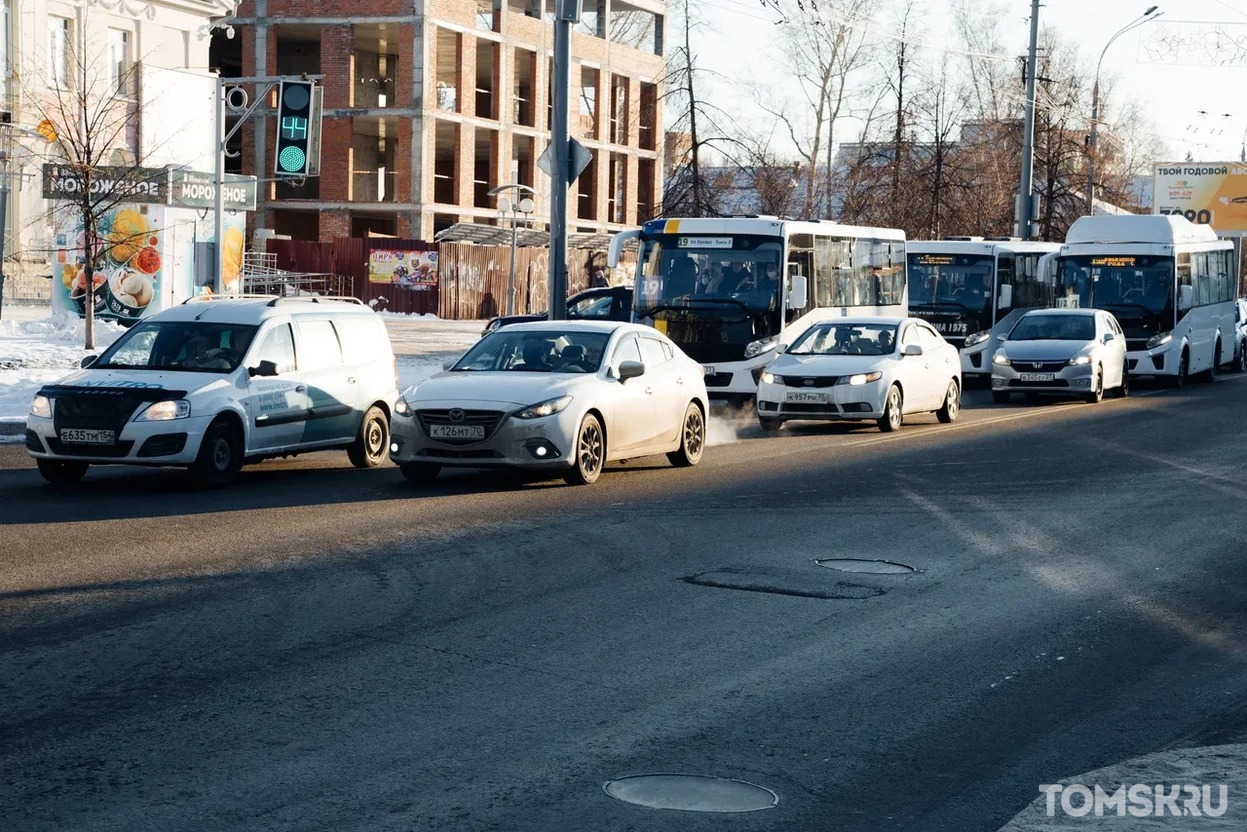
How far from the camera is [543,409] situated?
583 inches

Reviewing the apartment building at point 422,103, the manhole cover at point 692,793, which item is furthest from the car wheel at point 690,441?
the apartment building at point 422,103

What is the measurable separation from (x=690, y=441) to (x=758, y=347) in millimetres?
7978

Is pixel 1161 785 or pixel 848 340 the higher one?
pixel 848 340

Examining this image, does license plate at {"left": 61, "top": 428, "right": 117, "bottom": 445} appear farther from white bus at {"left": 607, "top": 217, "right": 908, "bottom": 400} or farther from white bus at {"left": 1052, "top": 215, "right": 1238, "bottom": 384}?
white bus at {"left": 1052, "top": 215, "right": 1238, "bottom": 384}

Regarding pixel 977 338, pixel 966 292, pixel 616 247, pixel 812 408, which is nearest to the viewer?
pixel 812 408

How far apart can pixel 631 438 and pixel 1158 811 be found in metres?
10.6

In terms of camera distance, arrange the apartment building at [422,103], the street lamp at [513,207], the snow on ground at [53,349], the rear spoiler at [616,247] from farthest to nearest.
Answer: the apartment building at [422,103] < the street lamp at [513,207] < the rear spoiler at [616,247] < the snow on ground at [53,349]

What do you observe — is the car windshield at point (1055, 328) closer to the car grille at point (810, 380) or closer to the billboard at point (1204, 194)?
the car grille at point (810, 380)

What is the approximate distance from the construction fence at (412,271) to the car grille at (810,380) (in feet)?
118

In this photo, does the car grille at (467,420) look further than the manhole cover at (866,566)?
Yes

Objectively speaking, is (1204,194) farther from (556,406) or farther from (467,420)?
(467,420)

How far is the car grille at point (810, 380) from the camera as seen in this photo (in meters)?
22.0

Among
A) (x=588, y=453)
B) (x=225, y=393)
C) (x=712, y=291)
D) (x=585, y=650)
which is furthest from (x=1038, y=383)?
(x=585, y=650)

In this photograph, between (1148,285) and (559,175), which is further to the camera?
(1148,285)
